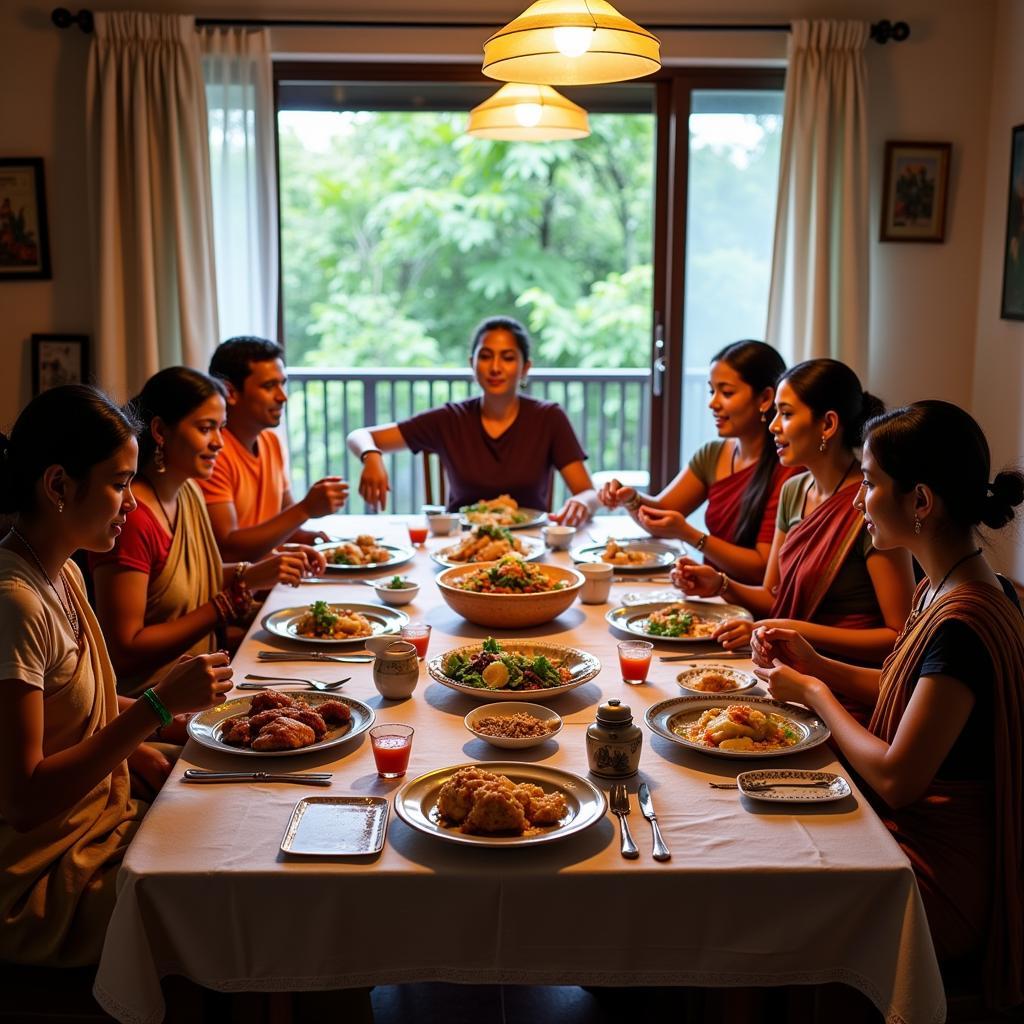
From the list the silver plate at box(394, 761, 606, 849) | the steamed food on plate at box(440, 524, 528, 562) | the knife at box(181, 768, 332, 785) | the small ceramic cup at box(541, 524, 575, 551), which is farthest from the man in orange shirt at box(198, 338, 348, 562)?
the silver plate at box(394, 761, 606, 849)

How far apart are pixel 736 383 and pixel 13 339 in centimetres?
298

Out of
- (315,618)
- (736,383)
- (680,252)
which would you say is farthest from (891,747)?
(680,252)

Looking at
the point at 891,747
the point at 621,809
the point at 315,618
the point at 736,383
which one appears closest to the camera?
the point at 621,809

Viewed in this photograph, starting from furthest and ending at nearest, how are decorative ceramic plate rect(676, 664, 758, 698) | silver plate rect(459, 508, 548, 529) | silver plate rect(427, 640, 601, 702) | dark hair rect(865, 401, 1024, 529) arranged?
silver plate rect(459, 508, 548, 529)
decorative ceramic plate rect(676, 664, 758, 698)
silver plate rect(427, 640, 601, 702)
dark hair rect(865, 401, 1024, 529)

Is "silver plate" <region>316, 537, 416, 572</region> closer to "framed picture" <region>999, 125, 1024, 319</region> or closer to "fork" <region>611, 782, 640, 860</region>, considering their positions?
"fork" <region>611, 782, 640, 860</region>

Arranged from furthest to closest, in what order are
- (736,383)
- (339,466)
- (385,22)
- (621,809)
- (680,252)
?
(339,466) → (680,252) → (385,22) → (736,383) → (621,809)

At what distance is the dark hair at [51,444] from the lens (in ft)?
5.56

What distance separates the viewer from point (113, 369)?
437 centimetres

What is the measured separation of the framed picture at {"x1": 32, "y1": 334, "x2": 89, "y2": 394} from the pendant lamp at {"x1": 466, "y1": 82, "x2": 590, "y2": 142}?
2159 millimetres

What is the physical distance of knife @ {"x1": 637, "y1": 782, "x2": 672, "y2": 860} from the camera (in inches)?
55.6

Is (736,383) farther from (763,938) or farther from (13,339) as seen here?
(13,339)

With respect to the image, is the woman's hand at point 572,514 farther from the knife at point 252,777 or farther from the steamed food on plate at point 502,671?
the knife at point 252,777

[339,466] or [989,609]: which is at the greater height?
[989,609]

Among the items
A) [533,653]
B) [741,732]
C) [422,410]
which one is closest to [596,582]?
[533,653]
